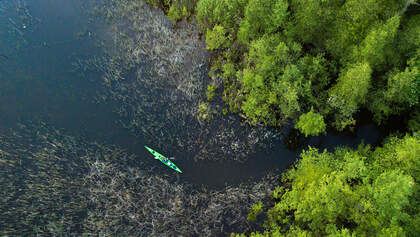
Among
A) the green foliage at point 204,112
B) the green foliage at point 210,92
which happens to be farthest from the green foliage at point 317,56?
the green foliage at point 204,112

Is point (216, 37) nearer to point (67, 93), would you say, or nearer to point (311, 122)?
point (311, 122)

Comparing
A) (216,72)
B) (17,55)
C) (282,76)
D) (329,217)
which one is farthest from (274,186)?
(17,55)

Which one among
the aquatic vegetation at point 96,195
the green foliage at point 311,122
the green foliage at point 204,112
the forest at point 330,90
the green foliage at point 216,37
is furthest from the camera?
the green foliage at point 216,37

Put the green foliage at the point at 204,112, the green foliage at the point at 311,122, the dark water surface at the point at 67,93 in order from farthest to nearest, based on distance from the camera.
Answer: the green foliage at the point at 204,112
the dark water surface at the point at 67,93
the green foliage at the point at 311,122

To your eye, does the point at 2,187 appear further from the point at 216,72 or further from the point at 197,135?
the point at 216,72

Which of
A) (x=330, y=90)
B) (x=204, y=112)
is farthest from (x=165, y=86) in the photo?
(x=330, y=90)

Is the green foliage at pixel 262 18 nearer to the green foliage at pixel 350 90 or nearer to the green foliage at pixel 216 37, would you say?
the green foliage at pixel 216 37
